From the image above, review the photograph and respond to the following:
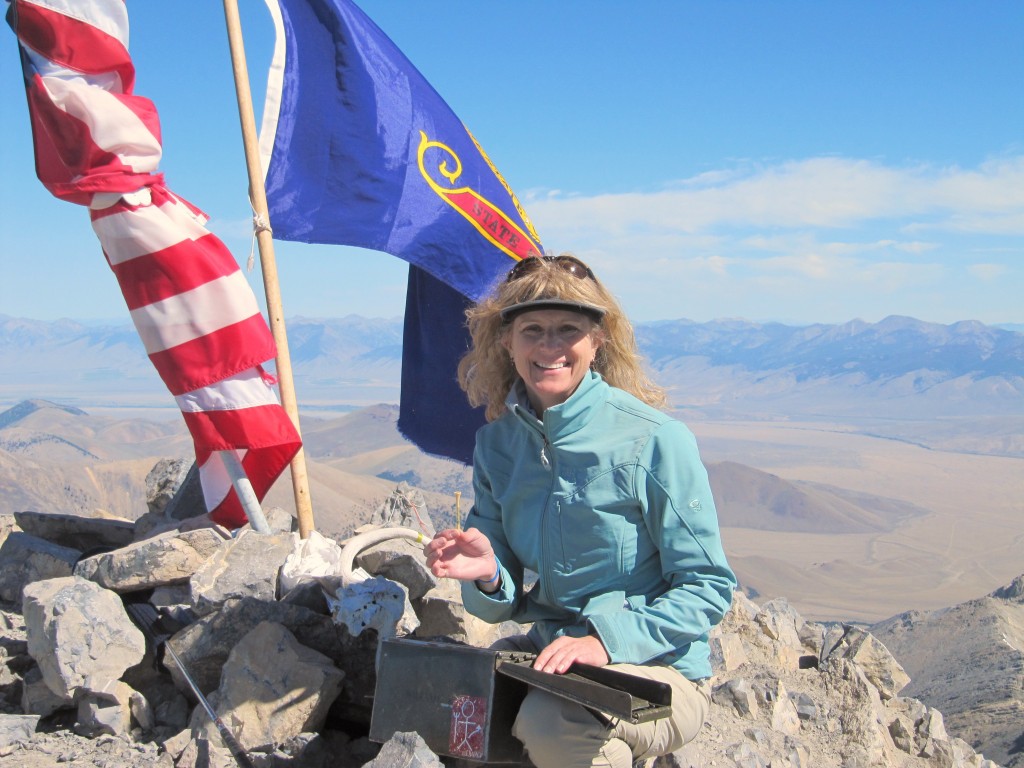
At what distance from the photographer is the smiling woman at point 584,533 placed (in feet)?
10.2

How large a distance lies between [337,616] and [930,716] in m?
4.53

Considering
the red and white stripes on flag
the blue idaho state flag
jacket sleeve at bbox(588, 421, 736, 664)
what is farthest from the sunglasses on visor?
the blue idaho state flag

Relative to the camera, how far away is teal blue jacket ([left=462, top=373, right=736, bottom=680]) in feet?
10.5

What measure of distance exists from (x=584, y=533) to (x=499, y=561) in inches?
15.0

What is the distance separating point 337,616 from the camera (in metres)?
4.33

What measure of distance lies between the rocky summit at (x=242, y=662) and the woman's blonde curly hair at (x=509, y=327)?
1.12 meters

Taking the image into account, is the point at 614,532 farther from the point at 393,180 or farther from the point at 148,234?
the point at 393,180

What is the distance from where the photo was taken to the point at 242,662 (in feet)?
13.7

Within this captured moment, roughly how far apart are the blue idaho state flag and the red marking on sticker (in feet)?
11.5

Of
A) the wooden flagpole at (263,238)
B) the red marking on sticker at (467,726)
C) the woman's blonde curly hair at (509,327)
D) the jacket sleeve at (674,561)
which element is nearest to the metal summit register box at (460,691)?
the red marking on sticker at (467,726)

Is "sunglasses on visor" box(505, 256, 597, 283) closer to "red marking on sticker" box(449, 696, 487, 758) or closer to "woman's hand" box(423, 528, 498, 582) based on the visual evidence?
"woman's hand" box(423, 528, 498, 582)

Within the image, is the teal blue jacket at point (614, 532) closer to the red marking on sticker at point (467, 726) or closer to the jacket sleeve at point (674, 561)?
the jacket sleeve at point (674, 561)

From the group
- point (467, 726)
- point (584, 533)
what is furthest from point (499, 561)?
point (467, 726)

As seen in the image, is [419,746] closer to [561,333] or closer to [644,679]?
[644,679]
